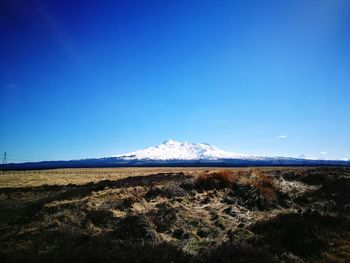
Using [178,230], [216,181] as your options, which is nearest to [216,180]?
[216,181]

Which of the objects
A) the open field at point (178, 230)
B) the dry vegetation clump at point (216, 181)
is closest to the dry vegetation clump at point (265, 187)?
the open field at point (178, 230)

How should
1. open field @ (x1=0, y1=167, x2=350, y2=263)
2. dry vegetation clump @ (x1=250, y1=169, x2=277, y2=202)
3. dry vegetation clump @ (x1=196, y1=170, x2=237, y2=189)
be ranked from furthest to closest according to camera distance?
dry vegetation clump @ (x1=196, y1=170, x2=237, y2=189), dry vegetation clump @ (x1=250, y1=169, x2=277, y2=202), open field @ (x1=0, y1=167, x2=350, y2=263)

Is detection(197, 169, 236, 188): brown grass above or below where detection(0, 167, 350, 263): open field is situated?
above

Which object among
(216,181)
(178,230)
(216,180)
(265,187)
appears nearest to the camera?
(178,230)

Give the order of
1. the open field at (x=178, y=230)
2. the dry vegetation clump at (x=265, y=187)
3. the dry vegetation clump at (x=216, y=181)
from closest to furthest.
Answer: the open field at (x=178, y=230) < the dry vegetation clump at (x=265, y=187) < the dry vegetation clump at (x=216, y=181)

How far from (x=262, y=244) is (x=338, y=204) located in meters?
10.7

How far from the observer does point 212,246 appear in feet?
36.0

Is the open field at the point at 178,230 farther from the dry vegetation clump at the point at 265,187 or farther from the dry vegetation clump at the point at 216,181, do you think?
the dry vegetation clump at the point at 216,181

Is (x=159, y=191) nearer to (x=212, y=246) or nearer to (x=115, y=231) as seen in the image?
(x=115, y=231)

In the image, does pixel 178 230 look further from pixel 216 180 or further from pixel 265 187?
pixel 216 180

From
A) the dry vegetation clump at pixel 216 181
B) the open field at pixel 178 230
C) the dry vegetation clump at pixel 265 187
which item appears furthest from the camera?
the dry vegetation clump at pixel 216 181

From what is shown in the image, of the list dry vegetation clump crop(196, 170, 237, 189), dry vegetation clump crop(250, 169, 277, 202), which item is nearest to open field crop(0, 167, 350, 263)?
dry vegetation clump crop(250, 169, 277, 202)

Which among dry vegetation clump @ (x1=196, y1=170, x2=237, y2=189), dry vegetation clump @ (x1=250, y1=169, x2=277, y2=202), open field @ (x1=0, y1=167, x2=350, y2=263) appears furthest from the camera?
dry vegetation clump @ (x1=196, y1=170, x2=237, y2=189)

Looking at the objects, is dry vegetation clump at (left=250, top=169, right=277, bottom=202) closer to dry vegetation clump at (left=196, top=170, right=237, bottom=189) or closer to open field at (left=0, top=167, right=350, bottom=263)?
open field at (left=0, top=167, right=350, bottom=263)
